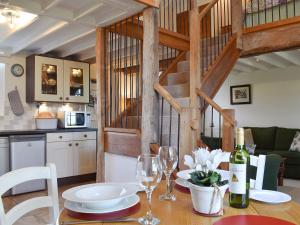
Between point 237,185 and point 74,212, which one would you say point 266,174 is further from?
point 74,212

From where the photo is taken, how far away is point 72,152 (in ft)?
16.2

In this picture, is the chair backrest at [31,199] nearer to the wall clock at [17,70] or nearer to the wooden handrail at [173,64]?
the wooden handrail at [173,64]

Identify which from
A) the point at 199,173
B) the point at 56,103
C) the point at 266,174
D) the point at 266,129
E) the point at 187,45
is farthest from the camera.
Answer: the point at 266,129

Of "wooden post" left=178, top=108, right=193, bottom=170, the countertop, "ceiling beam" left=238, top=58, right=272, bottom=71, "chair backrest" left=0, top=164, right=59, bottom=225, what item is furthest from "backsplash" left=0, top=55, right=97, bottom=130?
"ceiling beam" left=238, top=58, right=272, bottom=71

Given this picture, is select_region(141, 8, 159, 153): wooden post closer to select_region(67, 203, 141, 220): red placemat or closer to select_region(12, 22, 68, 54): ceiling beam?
select_region(12, 22, 68, 54): ceiling beam

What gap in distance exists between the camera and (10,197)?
4059 millimetres

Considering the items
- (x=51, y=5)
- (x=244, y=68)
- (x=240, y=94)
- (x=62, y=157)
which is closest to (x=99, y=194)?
(x=51, y=5)

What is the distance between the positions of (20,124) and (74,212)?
4413mm

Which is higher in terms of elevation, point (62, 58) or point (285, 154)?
point (62, 58)

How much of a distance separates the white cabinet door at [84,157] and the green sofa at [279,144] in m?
3.28

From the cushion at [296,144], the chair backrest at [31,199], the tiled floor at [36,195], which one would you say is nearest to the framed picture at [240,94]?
the cushion at [296,144]

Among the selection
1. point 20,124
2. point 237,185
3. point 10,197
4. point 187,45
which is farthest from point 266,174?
point 20,124

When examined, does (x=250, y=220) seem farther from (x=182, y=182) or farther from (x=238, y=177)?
(x=182, y=182)

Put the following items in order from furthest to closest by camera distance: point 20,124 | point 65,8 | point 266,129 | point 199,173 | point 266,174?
point 266,129
point 20,124
point 65,8
point 266,174
point 199,173
